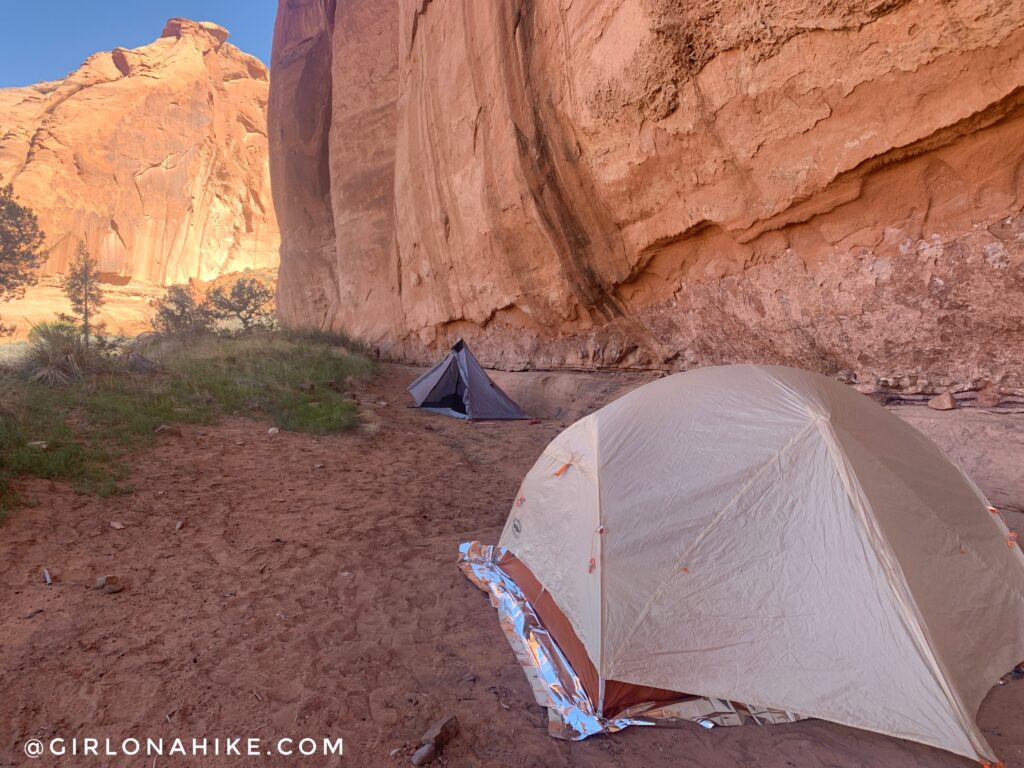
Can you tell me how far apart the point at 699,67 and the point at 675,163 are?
1048 millimetres

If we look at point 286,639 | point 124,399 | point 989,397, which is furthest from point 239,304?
point 989,397

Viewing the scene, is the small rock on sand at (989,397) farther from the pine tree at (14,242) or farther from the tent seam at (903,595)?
the pine tree at (14,242)

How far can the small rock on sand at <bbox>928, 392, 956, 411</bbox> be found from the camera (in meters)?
4.83

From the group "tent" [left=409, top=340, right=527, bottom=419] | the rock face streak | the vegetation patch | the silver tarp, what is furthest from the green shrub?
the silver tarp

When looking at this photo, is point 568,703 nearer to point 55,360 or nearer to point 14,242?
point 55,360

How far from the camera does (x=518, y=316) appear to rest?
10742 mm

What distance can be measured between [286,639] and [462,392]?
767 centimetres

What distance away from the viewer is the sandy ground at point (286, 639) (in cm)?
234

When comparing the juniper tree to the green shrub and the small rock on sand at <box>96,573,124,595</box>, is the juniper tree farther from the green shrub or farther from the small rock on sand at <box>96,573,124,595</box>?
the small rock on sand at <box>96,573,124,595</box>

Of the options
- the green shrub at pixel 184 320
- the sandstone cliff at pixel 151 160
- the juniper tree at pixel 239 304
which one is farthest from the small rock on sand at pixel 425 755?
the sandstone cliff at pixel 151 160

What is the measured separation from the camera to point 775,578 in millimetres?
2541

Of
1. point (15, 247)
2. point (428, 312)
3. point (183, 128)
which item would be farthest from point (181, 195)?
point (428, 312)

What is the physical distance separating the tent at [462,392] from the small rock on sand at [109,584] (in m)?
6.61

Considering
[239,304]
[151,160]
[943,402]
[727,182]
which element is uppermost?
[151,160]
